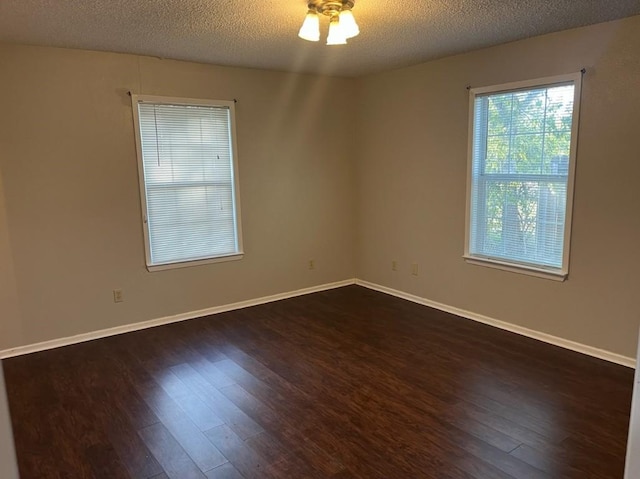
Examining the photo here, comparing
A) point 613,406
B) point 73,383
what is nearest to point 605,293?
point 613,406

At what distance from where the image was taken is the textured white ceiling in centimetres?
264

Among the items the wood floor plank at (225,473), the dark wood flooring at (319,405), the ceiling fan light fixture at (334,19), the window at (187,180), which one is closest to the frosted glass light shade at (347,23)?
the ceiling fan light fixture at (334,19)

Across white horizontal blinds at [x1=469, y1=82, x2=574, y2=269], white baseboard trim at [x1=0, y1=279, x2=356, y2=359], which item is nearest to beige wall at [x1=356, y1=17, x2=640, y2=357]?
white horizontal blinds at [x1=469, y1=82, x2=574, y2=269]

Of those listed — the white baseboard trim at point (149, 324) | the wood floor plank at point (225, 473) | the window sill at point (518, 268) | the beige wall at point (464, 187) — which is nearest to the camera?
the wood floor plank at point (225, 473)

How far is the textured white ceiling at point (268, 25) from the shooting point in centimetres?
264

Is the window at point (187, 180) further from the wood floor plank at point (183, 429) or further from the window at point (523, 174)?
the window at point (523, 174)

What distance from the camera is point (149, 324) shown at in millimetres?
4094

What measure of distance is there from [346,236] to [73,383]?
3189 millimetres

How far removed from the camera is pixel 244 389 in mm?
2930

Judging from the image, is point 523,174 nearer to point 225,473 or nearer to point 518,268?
point 518,268

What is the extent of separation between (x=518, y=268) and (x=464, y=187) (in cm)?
85

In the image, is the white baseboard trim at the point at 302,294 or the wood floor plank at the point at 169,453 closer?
the wood floor plank at the point at 169,453

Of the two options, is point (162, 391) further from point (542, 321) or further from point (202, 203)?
point (542, 321)

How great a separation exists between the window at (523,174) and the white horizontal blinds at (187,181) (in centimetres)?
231
